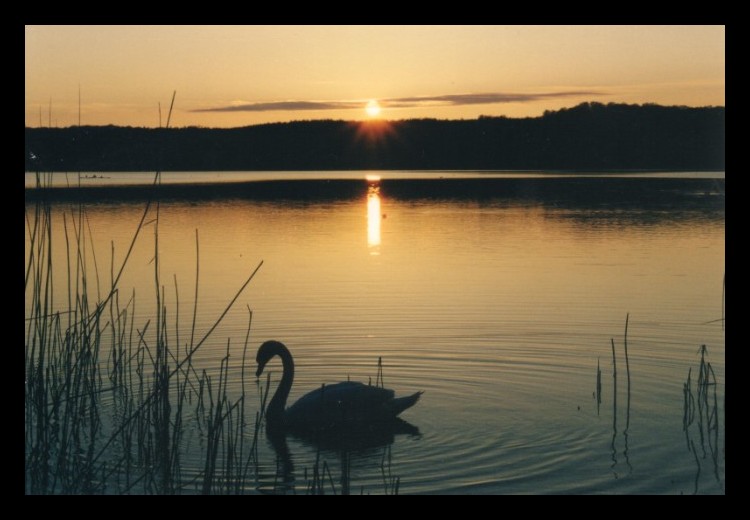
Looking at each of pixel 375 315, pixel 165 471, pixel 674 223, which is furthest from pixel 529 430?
pixel 674 223

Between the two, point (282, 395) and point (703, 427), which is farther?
point (282, 395)

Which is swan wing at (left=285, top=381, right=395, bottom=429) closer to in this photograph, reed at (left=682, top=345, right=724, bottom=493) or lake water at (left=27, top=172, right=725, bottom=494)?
lake water at (left=27, top=172, right=725, bottom=494)

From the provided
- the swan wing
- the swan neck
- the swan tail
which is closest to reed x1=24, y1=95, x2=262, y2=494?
the swan neck

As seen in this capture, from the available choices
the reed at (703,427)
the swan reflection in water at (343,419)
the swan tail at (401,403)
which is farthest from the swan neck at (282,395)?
the reed at (703,427)

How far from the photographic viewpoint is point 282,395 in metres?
10.3

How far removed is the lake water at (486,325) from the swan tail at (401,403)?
22 cm

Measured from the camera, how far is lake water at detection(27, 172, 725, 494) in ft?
28.6

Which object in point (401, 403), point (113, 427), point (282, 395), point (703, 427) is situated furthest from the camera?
point (282, 395)

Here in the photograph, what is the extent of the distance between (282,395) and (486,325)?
192 inches

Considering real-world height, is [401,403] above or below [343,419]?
above

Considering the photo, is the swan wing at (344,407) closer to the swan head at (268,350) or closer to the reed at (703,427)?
the swan head at (268,350)

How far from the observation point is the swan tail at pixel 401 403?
386 inches

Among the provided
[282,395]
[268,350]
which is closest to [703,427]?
[282,395]

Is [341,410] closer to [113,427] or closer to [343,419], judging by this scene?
[343,419]
